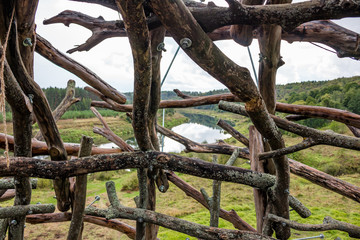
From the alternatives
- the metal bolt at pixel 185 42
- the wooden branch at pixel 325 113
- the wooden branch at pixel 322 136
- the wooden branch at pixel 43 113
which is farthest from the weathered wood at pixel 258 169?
the wooden branch at pixel 43 113

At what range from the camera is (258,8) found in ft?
2.86

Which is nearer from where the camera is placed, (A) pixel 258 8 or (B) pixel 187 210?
(A) pixel 258 8

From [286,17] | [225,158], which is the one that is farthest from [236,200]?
[286,17]

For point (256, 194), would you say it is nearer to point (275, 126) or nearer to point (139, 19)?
point (275, 126)

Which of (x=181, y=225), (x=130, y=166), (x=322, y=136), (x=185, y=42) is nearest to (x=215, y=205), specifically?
(x=181, y=225)

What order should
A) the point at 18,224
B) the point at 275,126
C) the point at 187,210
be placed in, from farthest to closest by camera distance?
the point at 187,210 → the point at 18,224 → the point at 275,126

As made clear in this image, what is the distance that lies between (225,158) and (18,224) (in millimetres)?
7659

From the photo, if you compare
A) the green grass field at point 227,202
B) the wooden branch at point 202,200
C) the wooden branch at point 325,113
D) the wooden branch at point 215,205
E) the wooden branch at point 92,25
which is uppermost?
the wooden branch at point 92,25

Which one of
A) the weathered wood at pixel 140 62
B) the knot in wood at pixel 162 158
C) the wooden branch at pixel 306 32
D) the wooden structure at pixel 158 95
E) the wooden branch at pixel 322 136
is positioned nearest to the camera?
the weathered wood at pixel 140 62

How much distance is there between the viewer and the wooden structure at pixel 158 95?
0.80 m

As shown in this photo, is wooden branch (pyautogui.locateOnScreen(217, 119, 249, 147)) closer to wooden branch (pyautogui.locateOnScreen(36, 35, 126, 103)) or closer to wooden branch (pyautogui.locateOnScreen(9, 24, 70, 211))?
wooden branch (pyautogui.locateOnScreen(36, 35, 126, 103))

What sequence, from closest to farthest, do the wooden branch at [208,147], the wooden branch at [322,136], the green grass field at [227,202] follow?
1. the wooden branch at [322,136]
2. the wooden branch at [208,147]
3. the green grass field at [227,202]

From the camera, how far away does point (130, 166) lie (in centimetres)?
117

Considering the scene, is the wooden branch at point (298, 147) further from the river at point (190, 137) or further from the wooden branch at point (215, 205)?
the river at point (190, 137)
